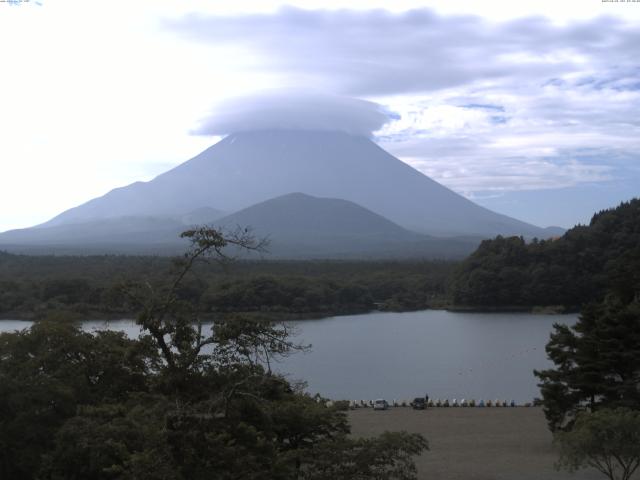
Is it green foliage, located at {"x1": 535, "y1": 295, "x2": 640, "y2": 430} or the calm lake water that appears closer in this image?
green foliage, located at {"x1": 535, "y1": 295, "x2": 640, "y2": 430}

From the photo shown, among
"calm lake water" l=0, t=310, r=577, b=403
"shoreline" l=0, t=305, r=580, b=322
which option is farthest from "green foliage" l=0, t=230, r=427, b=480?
"shoreline" l=0, t=305, r=580, b=322

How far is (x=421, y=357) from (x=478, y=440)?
11.5m

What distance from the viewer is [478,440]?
1227cm

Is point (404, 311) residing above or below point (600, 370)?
below

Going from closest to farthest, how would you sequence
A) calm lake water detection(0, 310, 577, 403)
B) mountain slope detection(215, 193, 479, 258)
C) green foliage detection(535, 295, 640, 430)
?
green foliage detection(535, 295, 640, 430)
calm lake water detection(0, 310, 577, 403)
mountain slope detection(215, 193, 479, 258)

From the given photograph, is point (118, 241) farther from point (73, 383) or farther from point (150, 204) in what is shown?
point (73, 383)

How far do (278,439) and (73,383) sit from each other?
207cm

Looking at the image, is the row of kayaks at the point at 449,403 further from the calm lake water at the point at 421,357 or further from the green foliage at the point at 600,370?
the green foliage at the point at 600,370

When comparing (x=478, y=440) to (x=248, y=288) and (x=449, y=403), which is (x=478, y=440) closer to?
(x=449, y=403)

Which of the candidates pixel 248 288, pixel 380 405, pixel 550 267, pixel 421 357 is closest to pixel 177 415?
pixel 380 405

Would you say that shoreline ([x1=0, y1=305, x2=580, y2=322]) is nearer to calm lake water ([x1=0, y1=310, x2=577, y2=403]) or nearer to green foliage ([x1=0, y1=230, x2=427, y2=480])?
calm lake water ([x1=0, y1=310, x2=577, y2=403])

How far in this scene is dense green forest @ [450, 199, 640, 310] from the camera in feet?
126

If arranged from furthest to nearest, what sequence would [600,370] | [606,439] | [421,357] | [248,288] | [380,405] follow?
[248,288] → [421,357] → [380,405] → [600,370] → [606,439]

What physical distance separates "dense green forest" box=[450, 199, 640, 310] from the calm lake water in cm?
355
